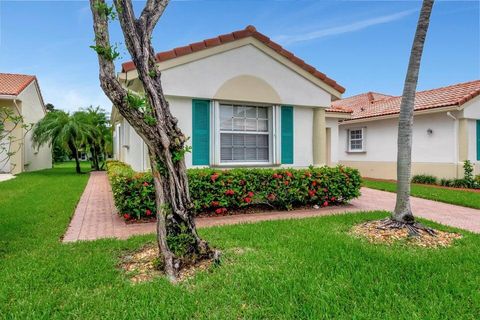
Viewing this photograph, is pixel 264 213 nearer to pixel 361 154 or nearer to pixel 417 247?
pixel 417 247

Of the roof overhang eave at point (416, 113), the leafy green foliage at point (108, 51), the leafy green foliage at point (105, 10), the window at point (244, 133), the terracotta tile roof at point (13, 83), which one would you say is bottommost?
the window at point (244, 133)

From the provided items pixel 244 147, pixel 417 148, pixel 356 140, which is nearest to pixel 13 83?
pixel 244 147

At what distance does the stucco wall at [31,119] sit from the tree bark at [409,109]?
20.6 meters

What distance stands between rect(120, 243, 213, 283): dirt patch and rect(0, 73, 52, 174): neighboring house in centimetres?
1496

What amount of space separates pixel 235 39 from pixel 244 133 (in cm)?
274

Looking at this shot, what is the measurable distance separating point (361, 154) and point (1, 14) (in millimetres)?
18702

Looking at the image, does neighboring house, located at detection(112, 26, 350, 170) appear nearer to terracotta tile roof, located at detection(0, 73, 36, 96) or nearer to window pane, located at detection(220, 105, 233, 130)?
window pane, located at detection(220, 105, 233, 130)

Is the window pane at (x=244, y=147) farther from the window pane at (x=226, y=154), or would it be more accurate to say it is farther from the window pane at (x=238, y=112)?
the window pane at (x=238, y=112)

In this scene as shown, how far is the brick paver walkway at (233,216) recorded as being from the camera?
660 centimetres

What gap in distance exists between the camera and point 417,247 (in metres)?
5.21

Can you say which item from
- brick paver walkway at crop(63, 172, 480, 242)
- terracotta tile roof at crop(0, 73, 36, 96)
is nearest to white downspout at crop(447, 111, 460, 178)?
brick paver walkway at crop(63, 172, 480, 242)

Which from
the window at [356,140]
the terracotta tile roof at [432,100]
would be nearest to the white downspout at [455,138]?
the terracotta tile roof at [432,100]

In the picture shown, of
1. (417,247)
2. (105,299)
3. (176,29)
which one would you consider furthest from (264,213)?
(176,29)

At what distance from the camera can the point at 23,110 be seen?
65.6 ft
